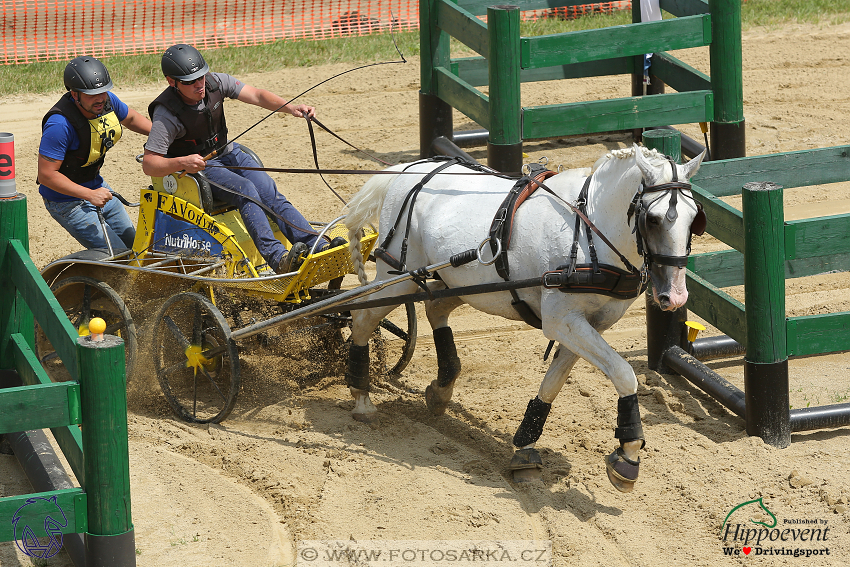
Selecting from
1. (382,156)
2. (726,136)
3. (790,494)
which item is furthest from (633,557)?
(382,156)

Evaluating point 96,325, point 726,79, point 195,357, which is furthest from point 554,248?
point 726,79

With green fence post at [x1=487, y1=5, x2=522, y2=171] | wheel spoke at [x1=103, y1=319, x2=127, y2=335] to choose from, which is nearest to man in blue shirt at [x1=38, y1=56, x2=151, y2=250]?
wheel spoke at [x1=103, y1=319, x2=127, y2=335]

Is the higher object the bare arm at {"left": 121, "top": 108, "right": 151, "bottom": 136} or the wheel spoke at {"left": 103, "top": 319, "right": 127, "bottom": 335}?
the bare arm at {"left": 121, "top": 108, "right": 151, "bottom": 136}

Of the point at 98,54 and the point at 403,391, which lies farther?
the point at 98,54

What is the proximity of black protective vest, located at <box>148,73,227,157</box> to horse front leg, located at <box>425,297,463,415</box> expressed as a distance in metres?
1.71

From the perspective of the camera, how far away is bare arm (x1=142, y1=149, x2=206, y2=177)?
574 cm

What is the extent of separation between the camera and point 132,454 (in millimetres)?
5367

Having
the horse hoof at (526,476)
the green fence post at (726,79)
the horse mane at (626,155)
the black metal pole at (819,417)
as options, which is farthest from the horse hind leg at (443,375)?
the green fence post at (726,79)

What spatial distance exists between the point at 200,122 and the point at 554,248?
247 centimetres

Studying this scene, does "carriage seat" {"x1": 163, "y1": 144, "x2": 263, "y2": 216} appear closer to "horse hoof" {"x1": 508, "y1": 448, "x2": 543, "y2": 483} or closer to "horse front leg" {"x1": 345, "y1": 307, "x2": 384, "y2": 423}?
"horse front leg" {"x1": 345, "y1": 307, "x2": 384, "y2": 423}

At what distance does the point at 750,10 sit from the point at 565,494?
1188 centimetres

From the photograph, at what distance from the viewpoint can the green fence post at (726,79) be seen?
906 cm

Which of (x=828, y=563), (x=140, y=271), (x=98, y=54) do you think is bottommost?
(x=828, y=563)

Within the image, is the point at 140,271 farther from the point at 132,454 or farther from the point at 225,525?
the point at 225,525
